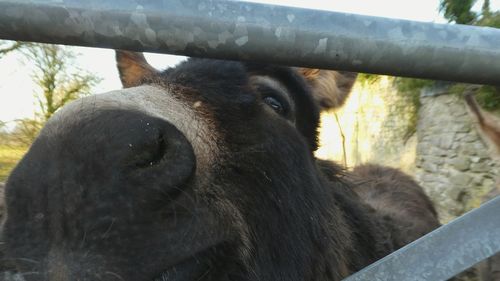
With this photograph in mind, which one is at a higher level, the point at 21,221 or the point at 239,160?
the point at 239,160

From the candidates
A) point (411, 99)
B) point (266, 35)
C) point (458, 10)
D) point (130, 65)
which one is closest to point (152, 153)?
point (266, 35)

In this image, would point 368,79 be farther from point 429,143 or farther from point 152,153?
point 152,153

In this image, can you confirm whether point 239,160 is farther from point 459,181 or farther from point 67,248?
point 459,181

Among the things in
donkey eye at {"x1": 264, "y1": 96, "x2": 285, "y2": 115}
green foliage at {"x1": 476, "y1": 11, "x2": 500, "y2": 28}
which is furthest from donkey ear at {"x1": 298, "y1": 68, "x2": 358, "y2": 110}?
green foliage at {"x1": 476, "y1": 11, "x2": 500, "y2": 28}

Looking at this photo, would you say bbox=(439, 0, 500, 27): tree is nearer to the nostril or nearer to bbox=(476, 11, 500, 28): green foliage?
bbox=(476, 11, 500, 28): green foliage

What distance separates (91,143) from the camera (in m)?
1.21

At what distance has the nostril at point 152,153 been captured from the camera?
4.04 ft

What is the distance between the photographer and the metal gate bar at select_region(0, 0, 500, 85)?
0.92m

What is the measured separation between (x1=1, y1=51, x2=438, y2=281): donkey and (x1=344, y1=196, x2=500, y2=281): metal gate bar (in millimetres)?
579

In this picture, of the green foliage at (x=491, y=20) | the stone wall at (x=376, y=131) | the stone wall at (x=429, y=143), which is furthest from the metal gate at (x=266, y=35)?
the stone wall at (x=376, y=131)

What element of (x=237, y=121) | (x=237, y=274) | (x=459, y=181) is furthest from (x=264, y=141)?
(x=459, y=181)

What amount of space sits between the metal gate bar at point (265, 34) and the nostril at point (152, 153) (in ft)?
1.10

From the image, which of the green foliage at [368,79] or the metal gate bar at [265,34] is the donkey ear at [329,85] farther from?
the green foliage at [368,79]

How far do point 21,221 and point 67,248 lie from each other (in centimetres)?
16
